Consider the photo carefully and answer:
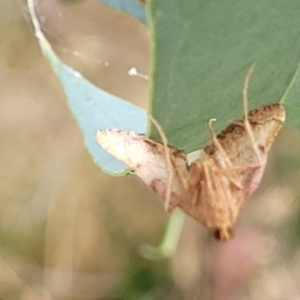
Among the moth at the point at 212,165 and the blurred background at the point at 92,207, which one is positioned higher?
the moth at the point at 212,165

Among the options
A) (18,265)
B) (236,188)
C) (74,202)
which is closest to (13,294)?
(18,265)

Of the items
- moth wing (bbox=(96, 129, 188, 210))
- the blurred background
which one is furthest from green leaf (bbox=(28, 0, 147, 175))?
the blurred background

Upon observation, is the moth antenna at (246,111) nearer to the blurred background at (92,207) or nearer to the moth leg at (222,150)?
the moth leg at (222,150)

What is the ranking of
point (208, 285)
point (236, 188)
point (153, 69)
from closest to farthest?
point (153, 69), point (236, 188), point (208, 285)

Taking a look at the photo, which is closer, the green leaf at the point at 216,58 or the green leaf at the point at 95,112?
the green leaf at the point at 216,58

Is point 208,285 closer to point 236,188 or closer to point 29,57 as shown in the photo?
point 29,57

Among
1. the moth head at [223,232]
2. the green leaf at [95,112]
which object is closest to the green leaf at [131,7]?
the green leaf at [95,112]
